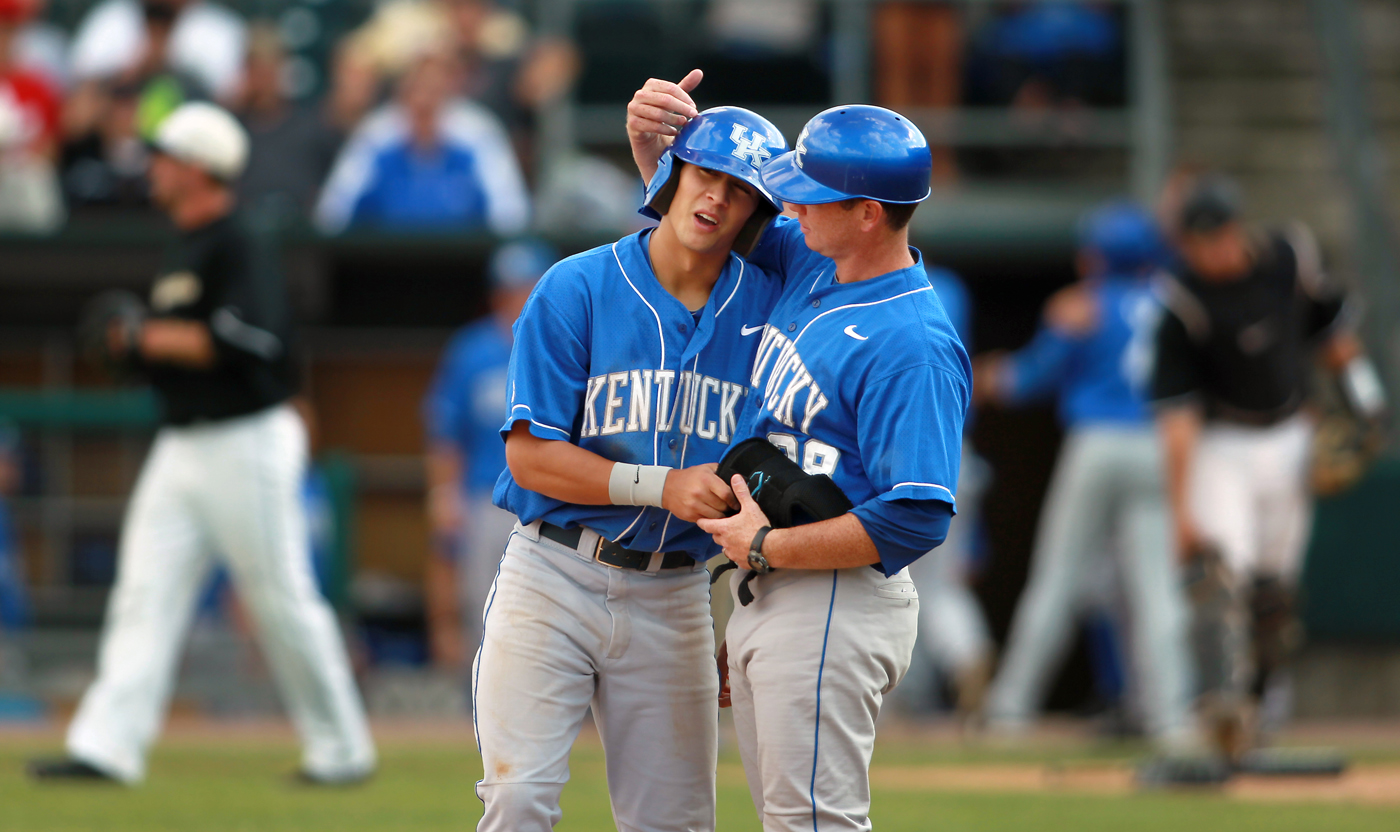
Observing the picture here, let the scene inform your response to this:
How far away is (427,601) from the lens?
10.2 meters

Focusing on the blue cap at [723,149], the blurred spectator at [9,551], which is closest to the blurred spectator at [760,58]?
the blurred spectator at [9,551]

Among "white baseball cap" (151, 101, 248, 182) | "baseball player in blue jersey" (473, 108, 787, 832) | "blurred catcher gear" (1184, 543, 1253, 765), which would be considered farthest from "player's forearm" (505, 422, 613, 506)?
"blurred catcher gear" (1184, 543, 1253, 765)

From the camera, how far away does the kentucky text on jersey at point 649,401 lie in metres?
3.64

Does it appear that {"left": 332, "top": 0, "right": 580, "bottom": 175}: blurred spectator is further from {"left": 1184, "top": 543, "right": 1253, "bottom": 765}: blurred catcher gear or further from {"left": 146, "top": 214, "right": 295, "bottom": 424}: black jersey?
{"left": 1184, "top": 543, "right": 1253, "bottom": 765}: blurred catcher gear

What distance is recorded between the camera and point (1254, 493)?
23.1ft

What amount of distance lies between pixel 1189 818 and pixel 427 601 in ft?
17.9

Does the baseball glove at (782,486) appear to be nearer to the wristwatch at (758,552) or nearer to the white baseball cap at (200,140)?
the wristwatch at (758,552)

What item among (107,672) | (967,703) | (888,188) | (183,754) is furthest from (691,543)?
(967,703)

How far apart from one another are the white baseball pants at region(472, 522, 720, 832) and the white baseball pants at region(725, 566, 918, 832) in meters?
0.22

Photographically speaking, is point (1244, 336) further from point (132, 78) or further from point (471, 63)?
point (132, 78)

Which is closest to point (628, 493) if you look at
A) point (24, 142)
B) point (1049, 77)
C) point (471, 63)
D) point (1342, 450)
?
point (1342, 450)

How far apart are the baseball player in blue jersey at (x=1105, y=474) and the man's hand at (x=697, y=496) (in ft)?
16.5

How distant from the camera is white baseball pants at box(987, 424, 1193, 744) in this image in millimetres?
8203

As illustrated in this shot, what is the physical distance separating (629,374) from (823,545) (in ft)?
1.95
